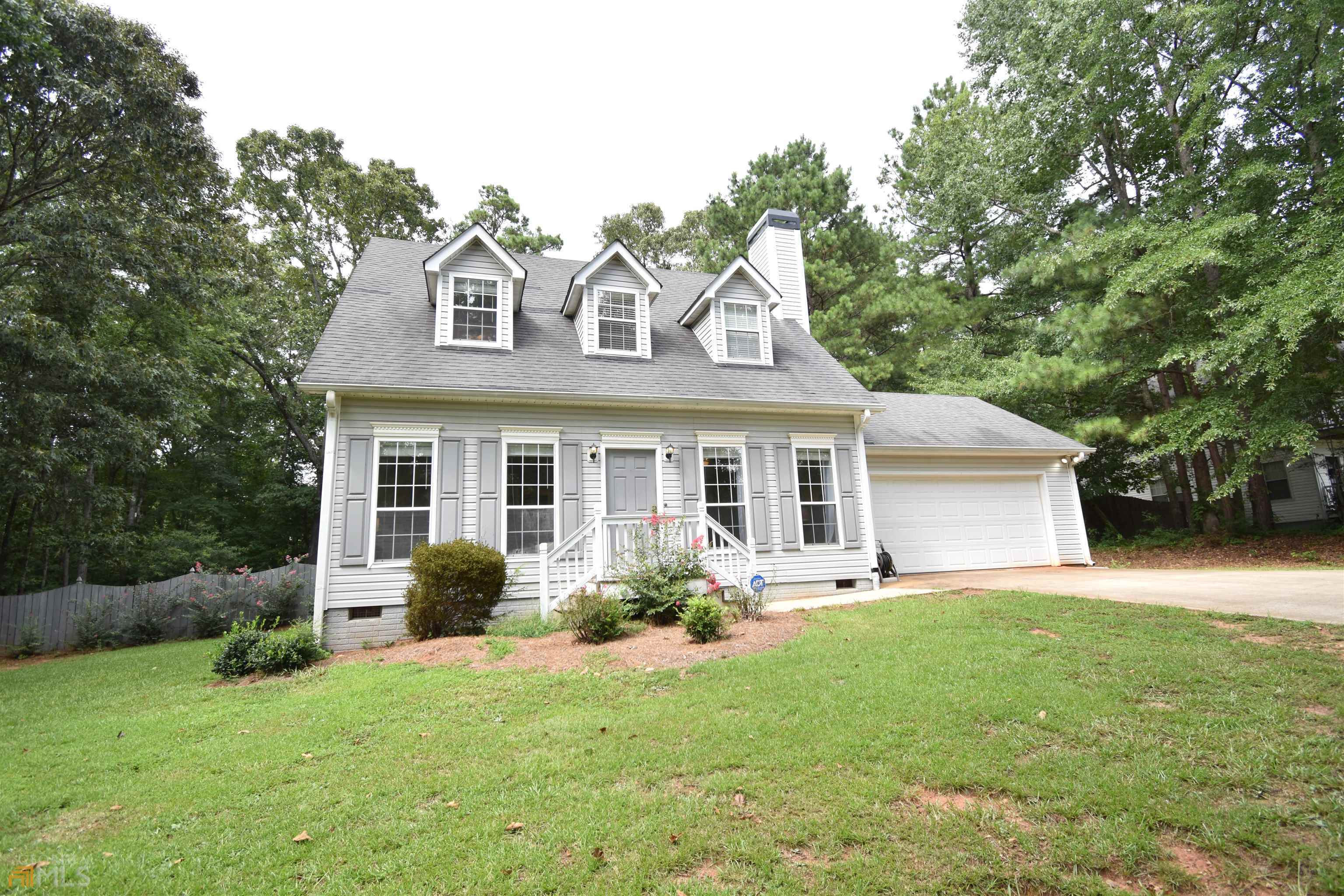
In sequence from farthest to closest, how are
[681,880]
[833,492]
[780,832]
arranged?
[833,492] → [780,832] → [681,880]

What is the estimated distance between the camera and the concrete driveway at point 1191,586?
23.3ft

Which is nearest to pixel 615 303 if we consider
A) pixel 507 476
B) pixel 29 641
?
pixel 507 476

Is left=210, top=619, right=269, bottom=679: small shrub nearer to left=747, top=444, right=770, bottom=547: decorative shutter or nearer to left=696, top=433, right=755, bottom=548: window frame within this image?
left=696, top=433, right=755, bottom=548: window frame

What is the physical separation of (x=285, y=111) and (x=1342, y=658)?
29.6 m

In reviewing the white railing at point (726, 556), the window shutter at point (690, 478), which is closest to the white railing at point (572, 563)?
the white railing at point (726, 556)

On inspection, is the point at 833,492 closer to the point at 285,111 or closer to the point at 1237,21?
the point at 1237,21

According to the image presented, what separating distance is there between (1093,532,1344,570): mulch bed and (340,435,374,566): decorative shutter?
1525 cm

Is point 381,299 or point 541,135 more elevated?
point 541,135

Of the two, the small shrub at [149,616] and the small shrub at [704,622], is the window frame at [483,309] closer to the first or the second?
the small shrub at [704,622]

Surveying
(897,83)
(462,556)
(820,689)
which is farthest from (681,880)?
(897,83)

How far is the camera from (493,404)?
10.5 metres

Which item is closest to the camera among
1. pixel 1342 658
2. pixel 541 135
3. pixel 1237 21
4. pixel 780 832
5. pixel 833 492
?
pixel 780 832

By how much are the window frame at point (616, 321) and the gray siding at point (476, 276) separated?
1.56 m

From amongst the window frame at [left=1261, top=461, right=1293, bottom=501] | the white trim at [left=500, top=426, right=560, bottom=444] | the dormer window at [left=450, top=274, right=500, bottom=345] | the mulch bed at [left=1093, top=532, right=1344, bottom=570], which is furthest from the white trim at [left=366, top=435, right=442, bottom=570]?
the window frame at [left=1261, top=461, right=1293, bottom=501]
